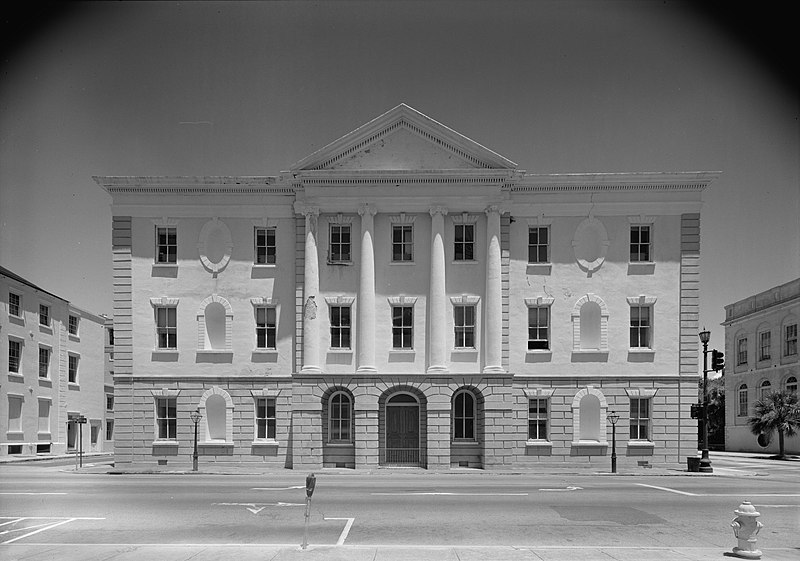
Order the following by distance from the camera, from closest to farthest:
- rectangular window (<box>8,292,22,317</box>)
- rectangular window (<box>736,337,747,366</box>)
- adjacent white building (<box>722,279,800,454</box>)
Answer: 1. rectangular window (<box>8,292,22,317</box>)
2. adjacent white building (<box>722,279,800,454</box>)
3. rectangular window (<box>736,337,747,366</box>)

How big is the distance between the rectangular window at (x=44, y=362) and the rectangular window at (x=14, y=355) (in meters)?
2.52

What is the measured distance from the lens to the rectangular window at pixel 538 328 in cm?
3098

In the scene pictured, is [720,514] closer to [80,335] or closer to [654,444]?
[654,444]

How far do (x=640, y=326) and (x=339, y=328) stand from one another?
14145 millimetres

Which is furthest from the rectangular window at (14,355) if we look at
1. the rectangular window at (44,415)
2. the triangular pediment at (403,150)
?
the triangular pediment at (403,150)

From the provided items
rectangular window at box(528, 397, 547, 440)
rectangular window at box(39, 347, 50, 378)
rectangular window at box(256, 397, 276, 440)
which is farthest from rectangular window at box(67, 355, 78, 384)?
rectangular window at box(528, 397, 547, 440)

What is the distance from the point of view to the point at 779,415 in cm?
3984

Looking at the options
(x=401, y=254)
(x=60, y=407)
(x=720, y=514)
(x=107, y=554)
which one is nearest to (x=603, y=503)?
(x=720, y=514)

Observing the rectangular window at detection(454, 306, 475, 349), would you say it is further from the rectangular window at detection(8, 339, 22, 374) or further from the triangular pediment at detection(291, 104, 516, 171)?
the rectangular window at detection(8, 339, 22, 374)

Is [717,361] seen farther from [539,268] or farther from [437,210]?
[437,210]

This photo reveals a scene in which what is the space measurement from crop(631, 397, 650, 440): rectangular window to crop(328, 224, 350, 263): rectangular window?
49.5ft

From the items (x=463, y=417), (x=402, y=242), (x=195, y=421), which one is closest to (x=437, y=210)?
(x=402, y=242)

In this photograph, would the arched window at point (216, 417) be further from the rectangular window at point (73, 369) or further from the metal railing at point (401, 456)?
the rectangular window at point (73, 369)

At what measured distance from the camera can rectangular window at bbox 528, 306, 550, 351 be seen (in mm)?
30984
